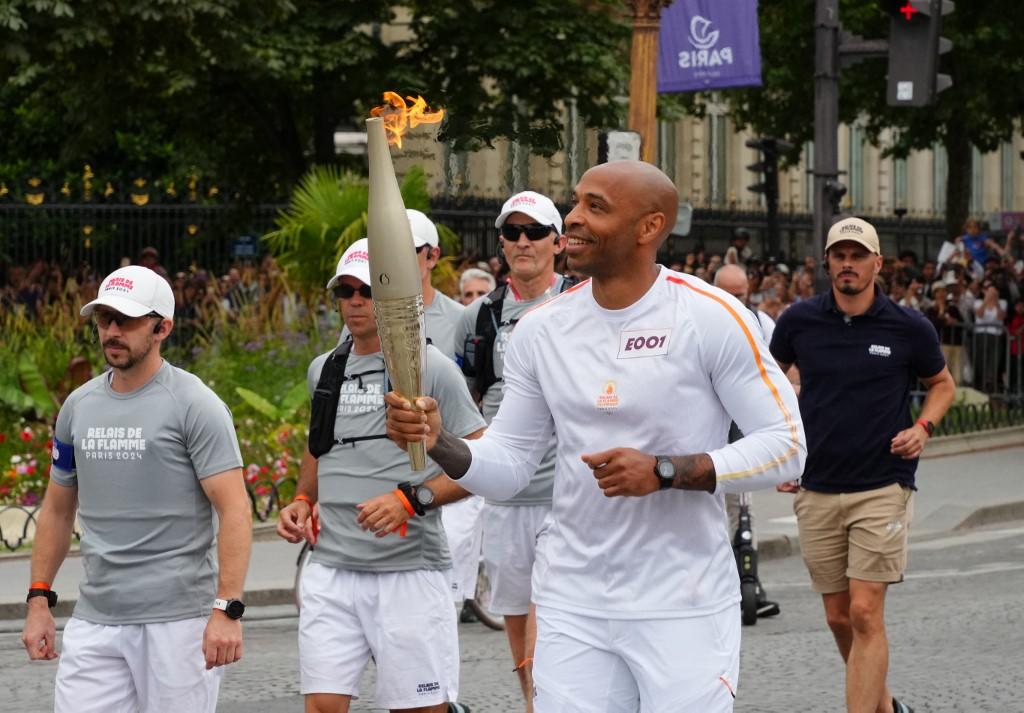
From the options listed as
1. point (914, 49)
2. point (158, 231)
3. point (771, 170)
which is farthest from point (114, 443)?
point (771, 170)

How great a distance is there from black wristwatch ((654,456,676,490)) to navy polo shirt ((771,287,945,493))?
10.3ft

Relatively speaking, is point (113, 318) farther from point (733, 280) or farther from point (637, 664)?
point (733, 280)

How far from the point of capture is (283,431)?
49.7 ft

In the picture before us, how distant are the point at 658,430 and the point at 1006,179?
6521 centimetres

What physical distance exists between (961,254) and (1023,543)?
1359 centimetres

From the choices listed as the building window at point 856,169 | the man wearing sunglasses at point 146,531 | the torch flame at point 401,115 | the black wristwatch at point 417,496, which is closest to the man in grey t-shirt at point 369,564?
the black wristwatch at point 417,496

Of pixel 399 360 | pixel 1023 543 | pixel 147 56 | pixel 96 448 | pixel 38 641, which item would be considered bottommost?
pixel 1023 543

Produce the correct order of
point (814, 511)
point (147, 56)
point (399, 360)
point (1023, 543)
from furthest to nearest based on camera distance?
1. point (147, 56)
2. point (1023, 543)
3. point (814, 511)
4. point (399, 360)

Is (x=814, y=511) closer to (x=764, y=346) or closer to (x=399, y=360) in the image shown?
(x=764, y=346)

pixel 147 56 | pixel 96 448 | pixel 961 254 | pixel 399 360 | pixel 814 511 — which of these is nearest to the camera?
pixel 399 360

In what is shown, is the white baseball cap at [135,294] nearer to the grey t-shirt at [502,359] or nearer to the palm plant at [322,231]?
the grey t-shirt at [502,359]

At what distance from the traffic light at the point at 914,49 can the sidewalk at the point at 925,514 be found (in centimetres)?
329

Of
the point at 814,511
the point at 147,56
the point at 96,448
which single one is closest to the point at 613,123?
the point at 147,56

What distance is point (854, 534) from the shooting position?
742 cm
